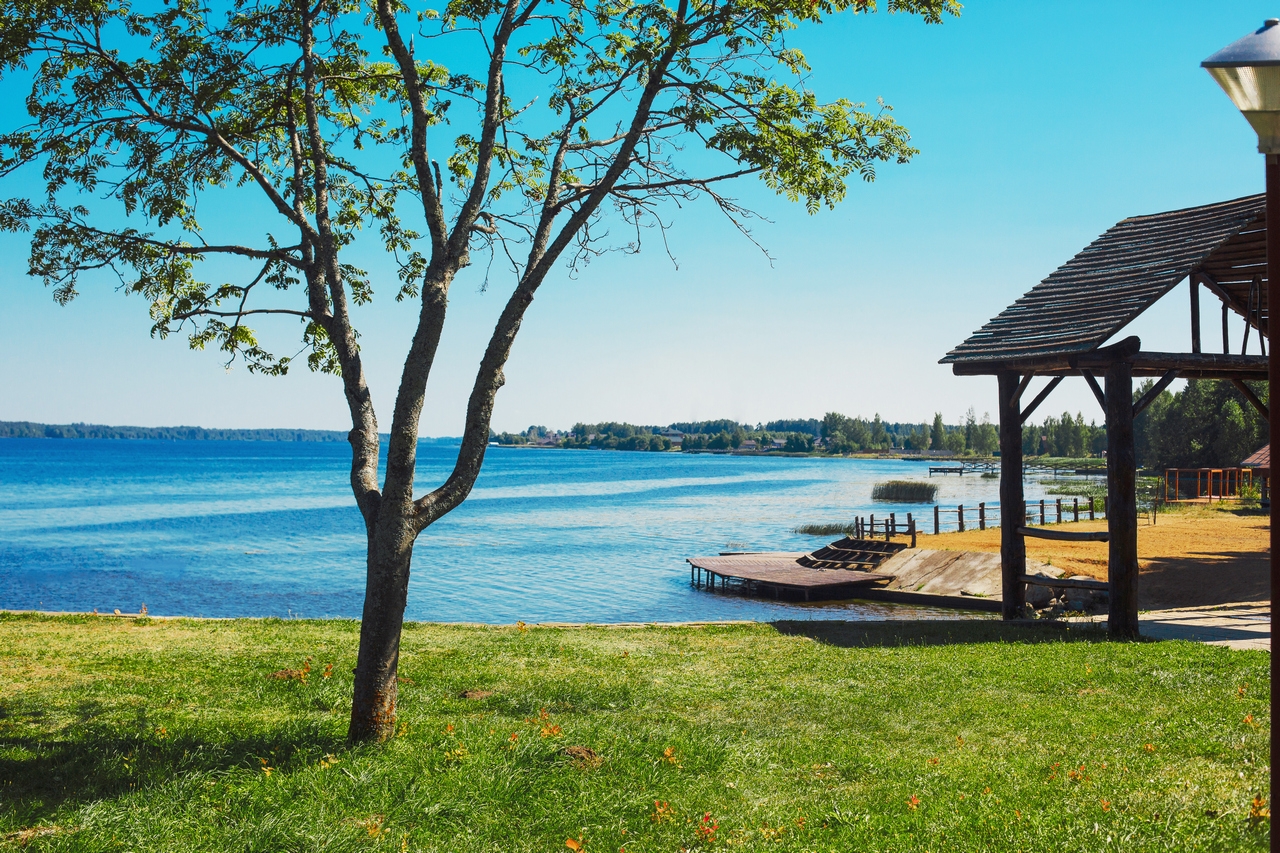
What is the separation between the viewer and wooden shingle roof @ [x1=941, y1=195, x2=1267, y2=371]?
44.9ft

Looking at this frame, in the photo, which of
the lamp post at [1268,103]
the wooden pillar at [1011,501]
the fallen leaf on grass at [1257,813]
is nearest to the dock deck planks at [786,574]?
the wooden pillar at [1011,501]

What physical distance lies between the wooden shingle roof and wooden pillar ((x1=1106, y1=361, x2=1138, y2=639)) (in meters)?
0.86

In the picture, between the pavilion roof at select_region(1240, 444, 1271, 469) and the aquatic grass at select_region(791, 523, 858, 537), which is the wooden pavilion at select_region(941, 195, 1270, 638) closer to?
the pavilion roof at select_region(1240, 444, 1271, 469)

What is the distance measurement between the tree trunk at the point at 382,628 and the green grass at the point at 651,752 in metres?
0.26

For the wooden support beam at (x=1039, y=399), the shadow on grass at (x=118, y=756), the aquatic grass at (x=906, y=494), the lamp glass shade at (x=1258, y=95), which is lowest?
the aquatic grass at (x=906, y=494)

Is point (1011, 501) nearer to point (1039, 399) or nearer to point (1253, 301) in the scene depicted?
point (1039, 399)

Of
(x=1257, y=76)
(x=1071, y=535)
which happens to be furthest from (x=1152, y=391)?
(x=1257, y=76)

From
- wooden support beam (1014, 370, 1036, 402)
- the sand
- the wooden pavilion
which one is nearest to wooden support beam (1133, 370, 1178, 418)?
the wooden pavilion

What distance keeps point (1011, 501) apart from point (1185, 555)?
43.5 ft

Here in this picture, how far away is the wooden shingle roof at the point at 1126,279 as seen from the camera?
13.7 meters

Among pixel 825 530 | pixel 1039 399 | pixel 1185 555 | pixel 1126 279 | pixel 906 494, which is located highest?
pixel 1126 279

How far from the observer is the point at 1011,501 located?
15508 mm

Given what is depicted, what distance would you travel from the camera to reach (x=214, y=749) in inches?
280

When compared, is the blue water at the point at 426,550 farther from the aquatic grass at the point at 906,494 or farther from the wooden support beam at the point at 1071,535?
the wooden support beam at the point at 1071,535
